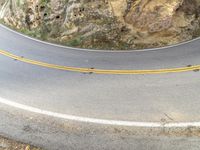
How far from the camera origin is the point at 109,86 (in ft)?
37.6

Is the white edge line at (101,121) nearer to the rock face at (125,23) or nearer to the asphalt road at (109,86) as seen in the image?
the asphalt road at (109,86)

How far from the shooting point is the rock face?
1530cm

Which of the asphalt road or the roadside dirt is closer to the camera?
the roadside dirt

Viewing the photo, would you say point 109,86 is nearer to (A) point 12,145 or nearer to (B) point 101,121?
(B) point 101,121

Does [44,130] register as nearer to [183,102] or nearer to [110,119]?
[110,119]

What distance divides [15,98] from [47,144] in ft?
11.3

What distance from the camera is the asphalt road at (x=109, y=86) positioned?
31.6ft

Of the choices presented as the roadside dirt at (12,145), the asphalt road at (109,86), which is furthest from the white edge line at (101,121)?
the roadside dirt at (12,145)

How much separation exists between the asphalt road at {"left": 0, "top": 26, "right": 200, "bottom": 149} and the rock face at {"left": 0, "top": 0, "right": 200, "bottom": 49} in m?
0.98

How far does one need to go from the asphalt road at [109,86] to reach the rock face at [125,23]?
0.98 metres

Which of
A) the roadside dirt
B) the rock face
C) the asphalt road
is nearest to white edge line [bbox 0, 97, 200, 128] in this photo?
the asphalt road

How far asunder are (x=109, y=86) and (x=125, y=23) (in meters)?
5.40

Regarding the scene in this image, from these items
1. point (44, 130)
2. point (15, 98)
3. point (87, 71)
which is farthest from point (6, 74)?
point (44, 130)

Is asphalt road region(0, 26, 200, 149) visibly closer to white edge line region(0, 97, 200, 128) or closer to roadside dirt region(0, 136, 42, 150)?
white edge line region(0, 97, 200, 128)
